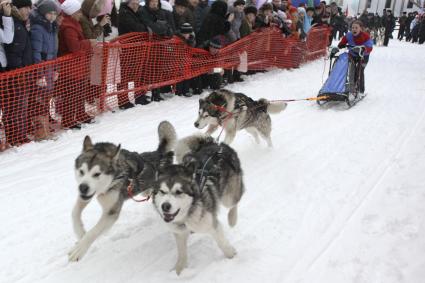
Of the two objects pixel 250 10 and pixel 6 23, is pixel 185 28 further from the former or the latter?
pixel 6 23

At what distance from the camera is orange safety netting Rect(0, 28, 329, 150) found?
14.0 ft

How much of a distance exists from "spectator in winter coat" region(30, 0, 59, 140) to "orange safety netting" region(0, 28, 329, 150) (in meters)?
0.01

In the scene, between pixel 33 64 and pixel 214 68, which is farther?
pixel 214 68

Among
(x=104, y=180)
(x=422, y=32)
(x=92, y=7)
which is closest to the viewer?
(x=104, y=180)

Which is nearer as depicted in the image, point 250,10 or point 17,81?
point 17,81

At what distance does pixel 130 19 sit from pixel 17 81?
2.35 meters

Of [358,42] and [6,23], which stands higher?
[6,23]

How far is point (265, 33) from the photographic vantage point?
356 inches

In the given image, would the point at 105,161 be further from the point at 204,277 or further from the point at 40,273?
the point at 204,277

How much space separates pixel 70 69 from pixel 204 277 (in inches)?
137

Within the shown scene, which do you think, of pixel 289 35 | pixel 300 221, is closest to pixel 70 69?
pixel 300 221

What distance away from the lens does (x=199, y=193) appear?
2340mm

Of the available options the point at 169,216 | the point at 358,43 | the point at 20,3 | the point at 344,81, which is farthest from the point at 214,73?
the point at 169,216

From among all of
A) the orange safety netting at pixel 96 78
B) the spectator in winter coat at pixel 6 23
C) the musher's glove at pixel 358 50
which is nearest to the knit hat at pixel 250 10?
the orange safety netting at pixel 96 78
